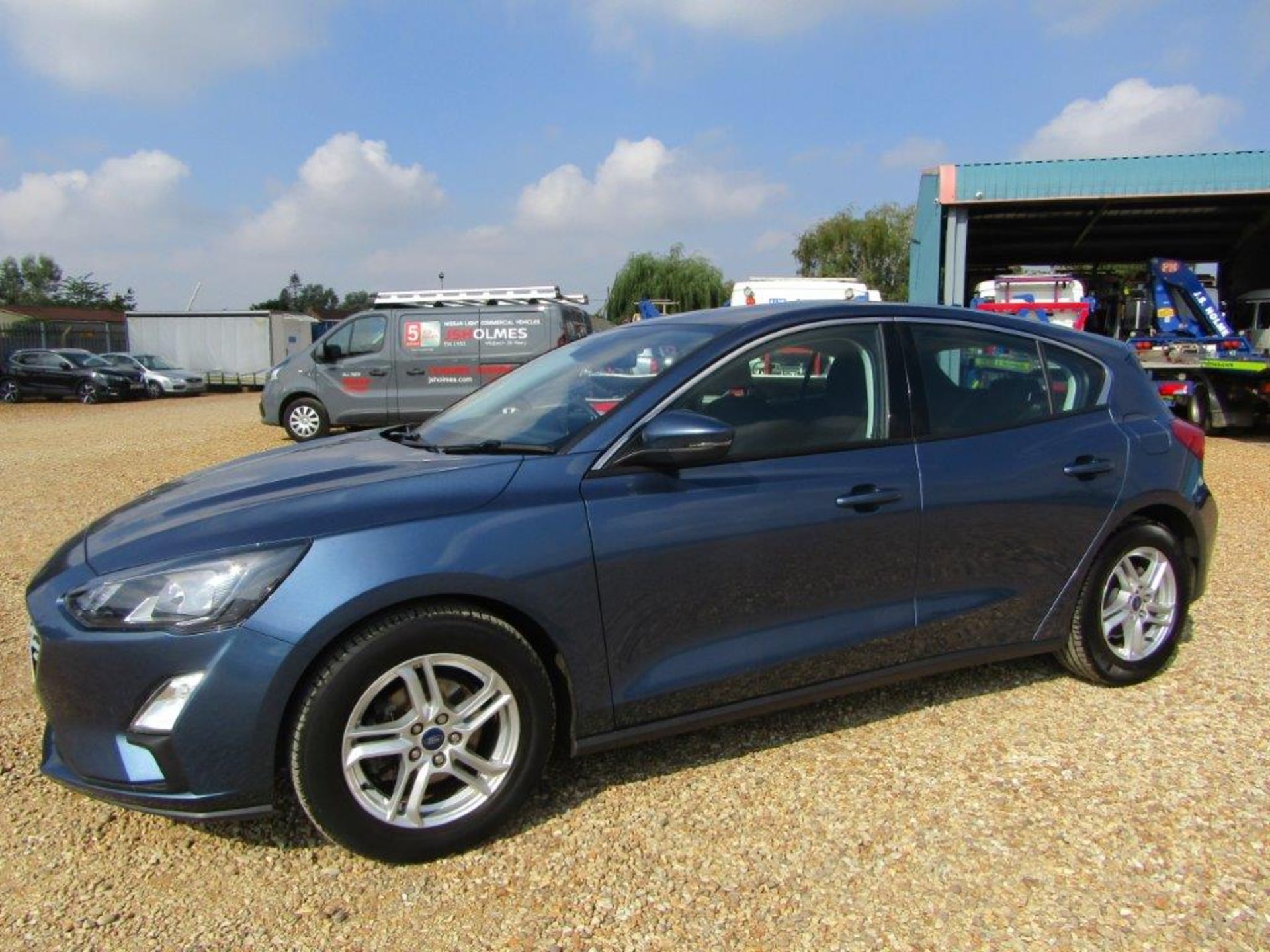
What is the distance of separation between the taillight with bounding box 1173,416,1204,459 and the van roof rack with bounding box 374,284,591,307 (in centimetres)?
1135

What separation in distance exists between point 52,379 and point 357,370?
1725cm

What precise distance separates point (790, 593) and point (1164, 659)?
6.41ft

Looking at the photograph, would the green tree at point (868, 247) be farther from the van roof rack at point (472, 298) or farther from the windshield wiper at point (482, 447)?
the windshield wiper at point (482, 447)

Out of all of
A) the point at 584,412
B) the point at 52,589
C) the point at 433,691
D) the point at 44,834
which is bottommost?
the point at 44,834

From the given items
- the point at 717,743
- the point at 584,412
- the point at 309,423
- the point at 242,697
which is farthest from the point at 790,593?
the point at 309,423

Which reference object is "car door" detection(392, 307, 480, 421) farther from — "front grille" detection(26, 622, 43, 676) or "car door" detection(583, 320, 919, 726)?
"front grille" detection(26, 622, 43, 676)

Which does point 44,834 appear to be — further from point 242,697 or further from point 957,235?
point 957,235

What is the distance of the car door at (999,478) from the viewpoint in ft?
10.9

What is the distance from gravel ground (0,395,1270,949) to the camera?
93.0 inches

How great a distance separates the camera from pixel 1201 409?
13141mm

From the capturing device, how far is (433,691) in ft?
8.45

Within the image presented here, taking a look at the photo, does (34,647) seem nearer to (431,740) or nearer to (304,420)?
(431,740)

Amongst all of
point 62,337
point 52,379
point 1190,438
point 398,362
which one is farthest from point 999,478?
point 62,337

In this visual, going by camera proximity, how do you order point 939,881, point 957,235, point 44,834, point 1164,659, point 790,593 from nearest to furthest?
1. point 939,881
2. point 44,834
3. point 790,593
4. point 1164,659
5. point 957,235
